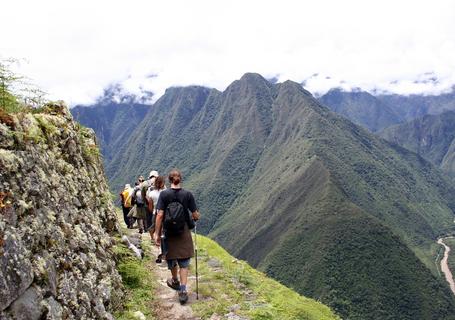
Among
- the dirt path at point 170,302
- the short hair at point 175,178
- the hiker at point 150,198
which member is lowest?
the dirt path at point 170,302

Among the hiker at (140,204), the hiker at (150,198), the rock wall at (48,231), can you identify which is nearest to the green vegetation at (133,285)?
the rock wall at (48,231)

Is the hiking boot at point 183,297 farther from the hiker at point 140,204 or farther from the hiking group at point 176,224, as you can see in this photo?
the hiker at point 140,204

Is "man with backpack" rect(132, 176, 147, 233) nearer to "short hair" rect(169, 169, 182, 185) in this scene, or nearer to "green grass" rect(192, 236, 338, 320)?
"green grass" rect(192, 236, 338, 320)

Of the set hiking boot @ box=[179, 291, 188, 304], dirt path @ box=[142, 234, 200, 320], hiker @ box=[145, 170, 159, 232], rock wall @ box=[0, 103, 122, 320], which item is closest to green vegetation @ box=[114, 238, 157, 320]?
dirt path @ box=[142, 234, 200, 320]

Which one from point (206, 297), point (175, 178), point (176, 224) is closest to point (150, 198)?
point (206, 297)

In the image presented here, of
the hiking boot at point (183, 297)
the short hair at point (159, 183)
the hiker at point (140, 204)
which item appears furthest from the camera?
the hiker at point (140, 204)

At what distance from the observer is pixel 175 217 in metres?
12.4

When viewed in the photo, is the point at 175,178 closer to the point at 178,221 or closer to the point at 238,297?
the point at 178,221

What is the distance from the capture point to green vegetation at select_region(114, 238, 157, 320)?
40.5 feet

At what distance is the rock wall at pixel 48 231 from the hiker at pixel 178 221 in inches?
70.5

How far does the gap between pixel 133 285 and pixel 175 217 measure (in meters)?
3.48

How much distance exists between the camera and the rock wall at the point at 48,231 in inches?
295

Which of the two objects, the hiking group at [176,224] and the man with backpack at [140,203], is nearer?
the hiking group at [176,224]

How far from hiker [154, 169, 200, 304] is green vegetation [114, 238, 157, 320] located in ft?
3.87
